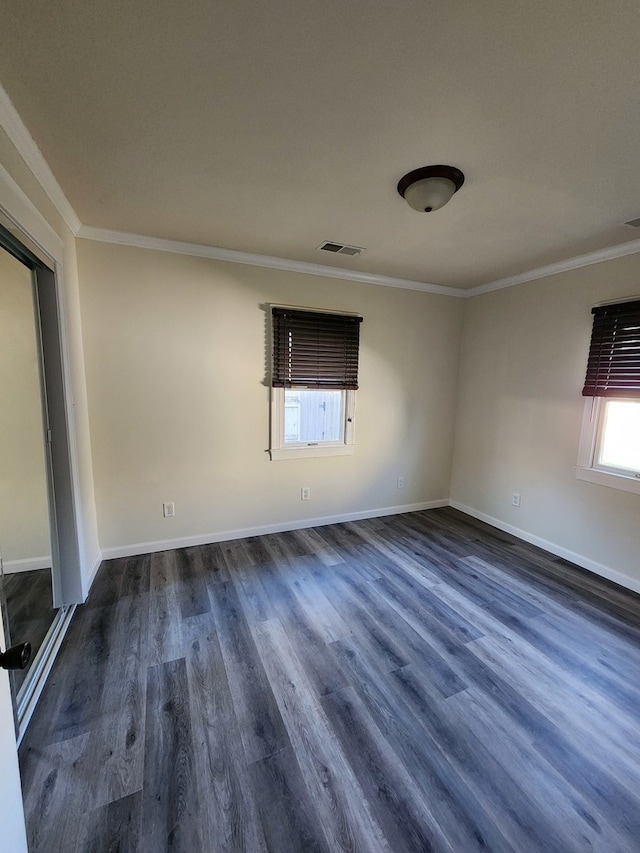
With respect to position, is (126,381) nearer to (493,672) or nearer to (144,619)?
(144,619)

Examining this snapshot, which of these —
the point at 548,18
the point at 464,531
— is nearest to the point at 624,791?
the point at 464,531

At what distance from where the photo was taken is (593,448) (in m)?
2.83

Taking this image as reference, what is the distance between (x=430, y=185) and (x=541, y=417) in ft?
7.65

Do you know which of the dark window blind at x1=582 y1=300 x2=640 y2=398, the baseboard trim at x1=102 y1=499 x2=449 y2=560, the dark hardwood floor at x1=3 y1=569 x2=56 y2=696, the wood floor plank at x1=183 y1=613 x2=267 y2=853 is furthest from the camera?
the baseboard trim at x1=102 y1=499 x2=449 y2=560

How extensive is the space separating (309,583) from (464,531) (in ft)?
5.92

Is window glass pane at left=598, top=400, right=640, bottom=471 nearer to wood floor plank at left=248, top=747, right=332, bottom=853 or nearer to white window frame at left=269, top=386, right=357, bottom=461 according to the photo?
white window frame at left=269, top=386, right=357, bottom=461

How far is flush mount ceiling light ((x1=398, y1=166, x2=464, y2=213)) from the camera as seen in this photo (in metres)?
1.71

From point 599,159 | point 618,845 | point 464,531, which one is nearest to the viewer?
point 618,845

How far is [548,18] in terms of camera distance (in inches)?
40.0

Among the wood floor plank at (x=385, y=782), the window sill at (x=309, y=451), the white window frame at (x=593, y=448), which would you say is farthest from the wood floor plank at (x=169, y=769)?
the white window frame at (x=593, y=448)

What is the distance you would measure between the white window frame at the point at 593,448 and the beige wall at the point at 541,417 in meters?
0.06

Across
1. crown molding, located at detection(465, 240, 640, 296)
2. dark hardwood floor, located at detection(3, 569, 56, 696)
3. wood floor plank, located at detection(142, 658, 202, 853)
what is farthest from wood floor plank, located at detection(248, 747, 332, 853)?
crown molding, located at detection(465, 240, 640, 296)

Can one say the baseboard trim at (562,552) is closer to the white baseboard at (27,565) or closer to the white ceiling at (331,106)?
the white ceiling at (331,106)

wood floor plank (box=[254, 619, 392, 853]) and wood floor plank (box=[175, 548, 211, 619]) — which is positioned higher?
wood floor plank (box=[175, 548, 211, 619])
